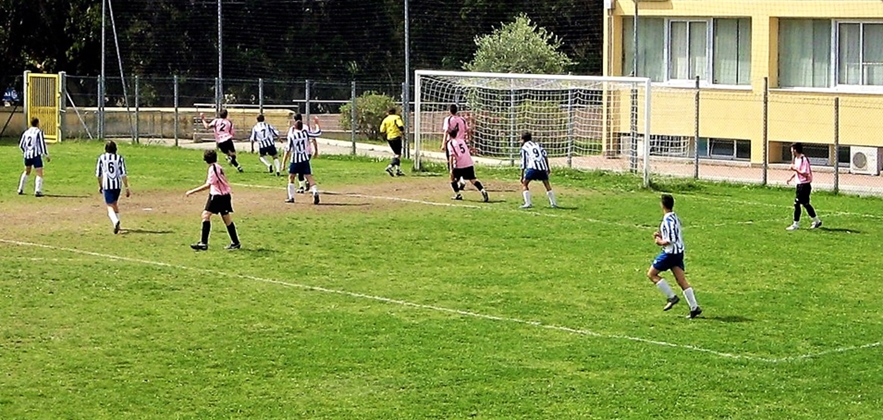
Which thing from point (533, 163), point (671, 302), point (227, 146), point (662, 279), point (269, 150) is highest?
point (227, 146)

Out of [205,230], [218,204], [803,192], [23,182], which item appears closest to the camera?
[218,204]

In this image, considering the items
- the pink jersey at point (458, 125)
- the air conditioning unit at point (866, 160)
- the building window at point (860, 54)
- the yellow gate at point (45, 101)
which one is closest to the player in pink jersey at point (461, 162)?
the pink jersey at point (458, 125)

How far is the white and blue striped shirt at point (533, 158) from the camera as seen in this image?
94.4ft

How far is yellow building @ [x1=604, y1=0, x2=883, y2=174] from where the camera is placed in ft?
128

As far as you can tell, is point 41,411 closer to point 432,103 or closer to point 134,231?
point 134,231

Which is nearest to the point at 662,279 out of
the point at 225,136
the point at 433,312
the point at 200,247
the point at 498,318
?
the point at 498,318

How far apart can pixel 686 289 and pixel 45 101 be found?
3531cm

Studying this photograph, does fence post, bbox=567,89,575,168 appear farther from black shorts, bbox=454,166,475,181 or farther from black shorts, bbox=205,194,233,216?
black shorts, bbox=205,194,233,216

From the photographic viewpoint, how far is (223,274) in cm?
2214

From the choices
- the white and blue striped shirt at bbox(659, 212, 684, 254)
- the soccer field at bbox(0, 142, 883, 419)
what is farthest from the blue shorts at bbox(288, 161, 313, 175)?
the white and blue striped shirt at bbox(659, 212, 684, 254)

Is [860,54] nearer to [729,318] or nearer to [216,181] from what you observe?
[216,181]

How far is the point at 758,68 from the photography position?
4100 cm

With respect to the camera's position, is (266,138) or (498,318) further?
(266,138)

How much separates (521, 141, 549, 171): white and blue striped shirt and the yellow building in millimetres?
9672
